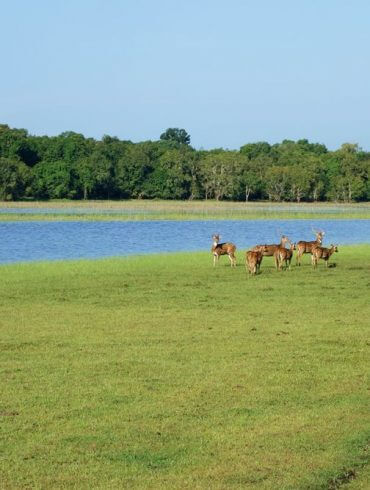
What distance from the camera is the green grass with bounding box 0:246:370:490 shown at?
7883 mm

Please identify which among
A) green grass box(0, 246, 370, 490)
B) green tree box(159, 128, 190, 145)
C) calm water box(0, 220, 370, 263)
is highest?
green tree box(159, 128, 190, 145)

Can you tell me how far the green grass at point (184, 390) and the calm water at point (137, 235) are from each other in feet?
52.5

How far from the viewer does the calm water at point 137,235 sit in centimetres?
3672

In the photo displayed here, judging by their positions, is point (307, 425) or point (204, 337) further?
point (204, 337)

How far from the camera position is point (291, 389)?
1062 cm

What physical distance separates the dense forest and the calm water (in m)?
41.6

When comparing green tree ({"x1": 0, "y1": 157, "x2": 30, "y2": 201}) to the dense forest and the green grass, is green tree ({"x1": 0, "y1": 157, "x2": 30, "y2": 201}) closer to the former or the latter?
the dense forest

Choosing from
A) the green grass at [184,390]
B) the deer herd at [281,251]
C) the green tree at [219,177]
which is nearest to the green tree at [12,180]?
the green tree at [219,177]

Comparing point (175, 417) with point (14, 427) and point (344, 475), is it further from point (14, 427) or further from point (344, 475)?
point (344, 475)

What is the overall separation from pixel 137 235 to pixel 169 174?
61.8 meters

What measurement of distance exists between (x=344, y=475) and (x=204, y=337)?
6.49 metres

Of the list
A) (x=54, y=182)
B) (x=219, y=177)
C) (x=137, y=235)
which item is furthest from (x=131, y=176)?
(x=137, y=235)

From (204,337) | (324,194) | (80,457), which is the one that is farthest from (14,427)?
(324,194)

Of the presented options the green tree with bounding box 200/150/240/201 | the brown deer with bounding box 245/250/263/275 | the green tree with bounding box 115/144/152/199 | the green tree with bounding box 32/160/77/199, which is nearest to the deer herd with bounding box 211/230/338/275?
the brown deer with bounding box 245/250/263/275
